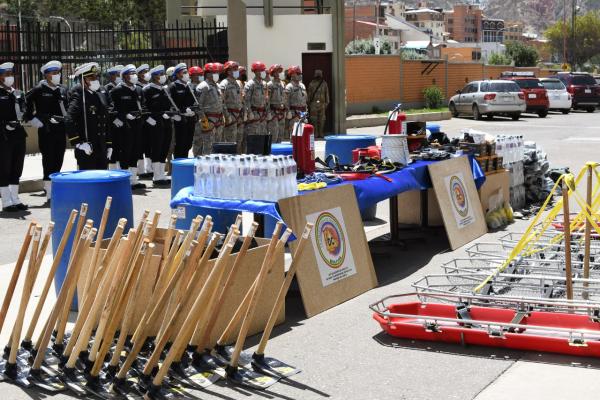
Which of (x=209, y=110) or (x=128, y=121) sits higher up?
(x=209, y=110)

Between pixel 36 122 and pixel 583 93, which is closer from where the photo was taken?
pixel 36 122

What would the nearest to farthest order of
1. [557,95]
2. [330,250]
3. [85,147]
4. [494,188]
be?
[330,250], [494,188], [85,147], [557,95]

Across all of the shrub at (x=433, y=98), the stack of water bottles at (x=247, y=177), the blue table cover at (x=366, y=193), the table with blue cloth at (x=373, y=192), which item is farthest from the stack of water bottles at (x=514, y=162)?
the shrub at (x=433, y=98)

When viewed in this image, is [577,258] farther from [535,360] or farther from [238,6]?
[238,6]

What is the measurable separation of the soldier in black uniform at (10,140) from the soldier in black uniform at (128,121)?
7.76ft

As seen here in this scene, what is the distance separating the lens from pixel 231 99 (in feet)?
61.0

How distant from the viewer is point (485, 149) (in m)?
12.3

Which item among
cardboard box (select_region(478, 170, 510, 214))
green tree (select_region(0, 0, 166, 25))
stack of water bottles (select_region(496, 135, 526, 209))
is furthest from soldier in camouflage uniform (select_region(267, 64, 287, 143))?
green tree (select_region(0, 0, 166, 25))

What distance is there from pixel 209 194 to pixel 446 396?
3299mm

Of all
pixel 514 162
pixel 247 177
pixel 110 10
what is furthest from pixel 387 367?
pixel 110 10

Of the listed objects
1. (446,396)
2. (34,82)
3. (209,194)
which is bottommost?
(446,396)

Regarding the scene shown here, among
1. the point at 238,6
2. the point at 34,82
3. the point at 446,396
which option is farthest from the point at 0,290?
the point at 238,6

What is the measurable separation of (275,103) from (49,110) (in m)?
6.78

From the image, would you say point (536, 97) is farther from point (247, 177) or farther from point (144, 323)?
point (144, 323)
